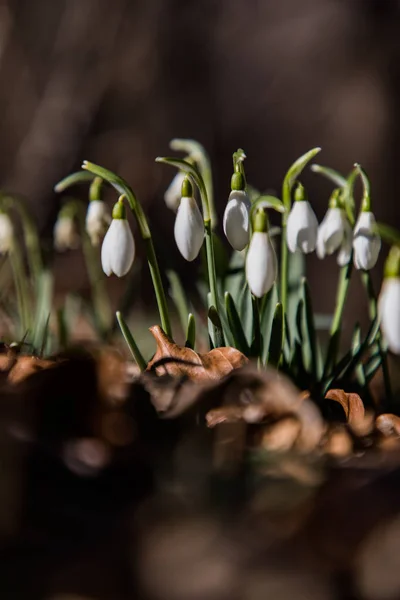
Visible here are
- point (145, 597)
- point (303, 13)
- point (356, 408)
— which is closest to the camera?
point (145, 597)

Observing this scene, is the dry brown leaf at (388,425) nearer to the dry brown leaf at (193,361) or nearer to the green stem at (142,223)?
the dry brown leaf at (193,361)

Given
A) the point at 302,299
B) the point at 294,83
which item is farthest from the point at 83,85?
the point at 302,299

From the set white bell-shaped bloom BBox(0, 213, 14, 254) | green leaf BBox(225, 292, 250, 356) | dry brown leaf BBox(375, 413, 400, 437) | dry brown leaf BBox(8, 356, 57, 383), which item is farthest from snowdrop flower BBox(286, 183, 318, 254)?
white bell-shaped bloom BBox(0, 213, 14, 254)

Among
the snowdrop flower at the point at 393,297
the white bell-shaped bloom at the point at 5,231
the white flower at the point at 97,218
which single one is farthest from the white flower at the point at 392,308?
the white bell-shaped bloom at the point at 5,231

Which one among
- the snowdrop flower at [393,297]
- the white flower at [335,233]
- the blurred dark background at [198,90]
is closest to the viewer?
the snowdrop flower at [393,297]

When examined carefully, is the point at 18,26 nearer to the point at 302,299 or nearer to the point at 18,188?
the point at 18,188
